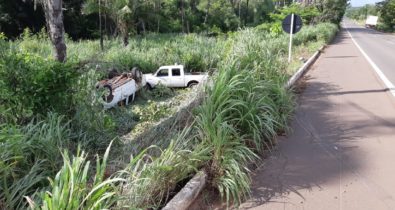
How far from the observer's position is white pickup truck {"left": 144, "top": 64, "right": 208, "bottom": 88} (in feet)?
57.7

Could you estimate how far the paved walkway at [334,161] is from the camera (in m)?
4.02

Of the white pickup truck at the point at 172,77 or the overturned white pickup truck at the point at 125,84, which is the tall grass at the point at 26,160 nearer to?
the overturned white pickup truck at the point at 125,84

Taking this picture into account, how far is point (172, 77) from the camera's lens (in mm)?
17734

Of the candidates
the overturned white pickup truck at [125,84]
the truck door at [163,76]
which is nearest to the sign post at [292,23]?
the truck door at [163,76]

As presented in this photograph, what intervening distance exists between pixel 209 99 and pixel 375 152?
249cm

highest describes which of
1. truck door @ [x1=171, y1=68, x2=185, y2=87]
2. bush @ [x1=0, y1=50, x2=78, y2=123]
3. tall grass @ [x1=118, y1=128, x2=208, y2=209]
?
bush @ [x1=0, y1=50, x2=78, y2=123]

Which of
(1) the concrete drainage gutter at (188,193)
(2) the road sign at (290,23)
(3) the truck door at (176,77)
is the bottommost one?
(3) the truck door at (176,77)

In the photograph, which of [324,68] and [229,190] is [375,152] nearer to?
[229,190]

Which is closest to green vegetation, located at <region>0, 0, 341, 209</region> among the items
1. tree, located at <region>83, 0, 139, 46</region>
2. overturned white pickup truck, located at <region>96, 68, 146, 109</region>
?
overturned white pickup truck, located at <region>96, 68, 146, 109</region>

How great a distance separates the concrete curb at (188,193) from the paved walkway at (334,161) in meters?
0.54

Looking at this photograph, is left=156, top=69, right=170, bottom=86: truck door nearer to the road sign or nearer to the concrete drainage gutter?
the road sign

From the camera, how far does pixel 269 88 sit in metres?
6.43

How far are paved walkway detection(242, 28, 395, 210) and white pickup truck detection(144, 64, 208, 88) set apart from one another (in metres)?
9.21

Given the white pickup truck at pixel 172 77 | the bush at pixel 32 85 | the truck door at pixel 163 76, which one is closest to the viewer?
the bush at pixel 32 85
